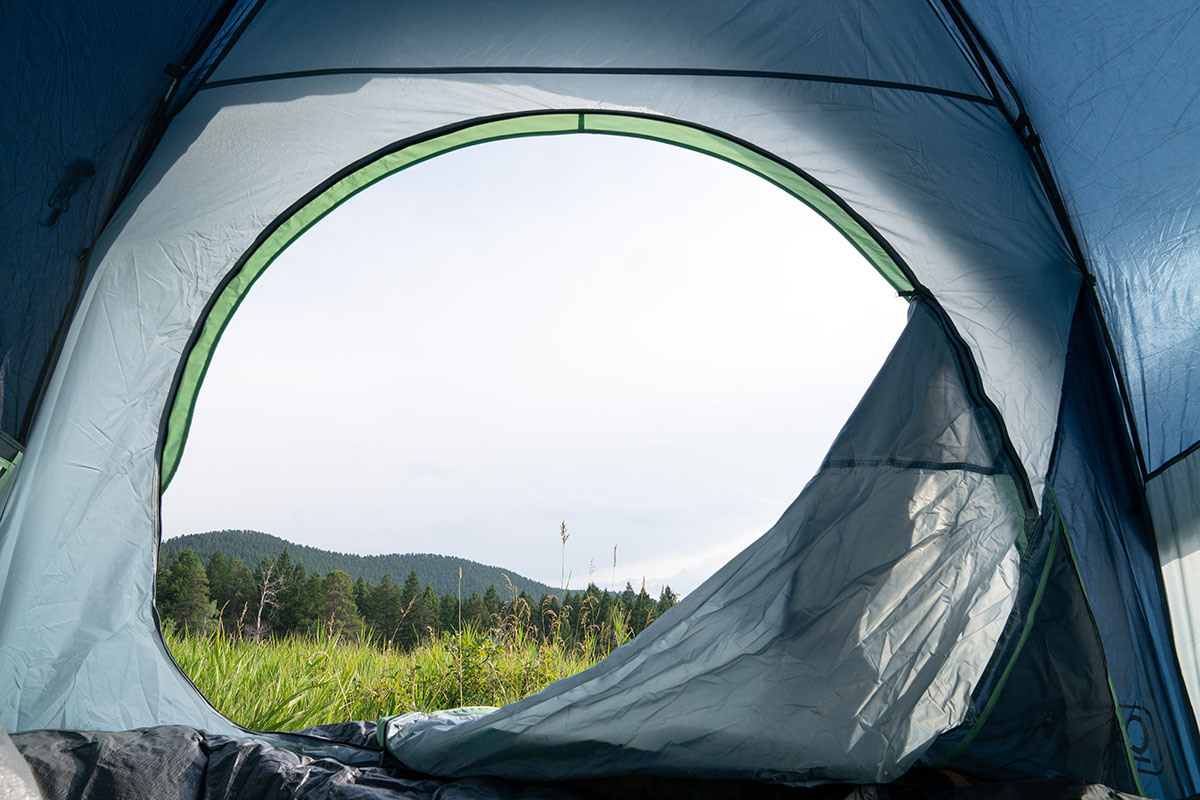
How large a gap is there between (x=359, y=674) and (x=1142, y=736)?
268cm

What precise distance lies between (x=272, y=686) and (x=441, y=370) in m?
6.78

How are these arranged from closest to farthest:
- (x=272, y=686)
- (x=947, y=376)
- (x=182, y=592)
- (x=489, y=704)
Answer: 1. (x=947, y=376)
2. (x=272, y=686)
3. (x=489, y=704)
4. (x=182, y=592)

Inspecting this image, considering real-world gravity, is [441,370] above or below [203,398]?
above

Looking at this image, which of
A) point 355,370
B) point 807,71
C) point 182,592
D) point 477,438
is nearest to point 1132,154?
point 807,71

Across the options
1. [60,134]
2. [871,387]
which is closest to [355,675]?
[60,134]

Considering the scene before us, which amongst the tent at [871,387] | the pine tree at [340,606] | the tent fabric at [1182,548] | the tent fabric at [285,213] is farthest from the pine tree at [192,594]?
the tent fabric at [1182,548]

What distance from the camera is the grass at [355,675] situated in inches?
102

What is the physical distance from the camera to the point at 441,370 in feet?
30.4

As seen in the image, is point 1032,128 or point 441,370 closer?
point 1032,128

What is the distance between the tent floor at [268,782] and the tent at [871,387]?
0.04m

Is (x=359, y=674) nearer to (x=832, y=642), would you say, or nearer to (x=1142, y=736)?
(x=832, y=642)

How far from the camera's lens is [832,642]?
1445 mm

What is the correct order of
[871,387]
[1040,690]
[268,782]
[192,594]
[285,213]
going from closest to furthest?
[268,782] → [1040,690] → [871,387] → [285,213] → [192,594]

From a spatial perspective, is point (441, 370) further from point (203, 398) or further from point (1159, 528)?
point (1159, 528)
